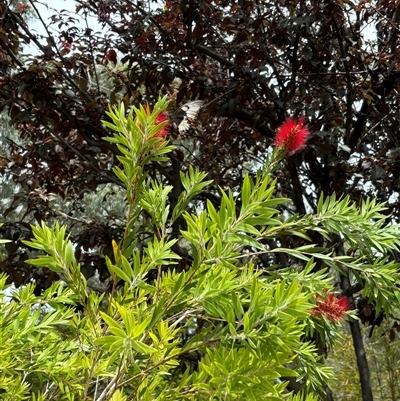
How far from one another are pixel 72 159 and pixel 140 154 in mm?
1957

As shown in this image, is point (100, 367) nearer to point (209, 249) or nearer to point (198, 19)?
point (209, 249)

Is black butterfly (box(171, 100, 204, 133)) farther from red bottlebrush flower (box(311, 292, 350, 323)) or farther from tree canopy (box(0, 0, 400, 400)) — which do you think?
red bottlebrush flower (box(311, 292, 350, 323))

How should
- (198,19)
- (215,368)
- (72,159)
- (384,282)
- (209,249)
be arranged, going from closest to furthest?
(215,368), (209,249), (384,282), (198,19), (72,159)

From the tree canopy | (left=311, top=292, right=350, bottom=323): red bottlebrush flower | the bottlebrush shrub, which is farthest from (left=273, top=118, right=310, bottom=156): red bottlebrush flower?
the tree canopy

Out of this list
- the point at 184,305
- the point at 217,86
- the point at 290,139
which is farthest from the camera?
the point at 217,86

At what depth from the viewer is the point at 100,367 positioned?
0.69 m

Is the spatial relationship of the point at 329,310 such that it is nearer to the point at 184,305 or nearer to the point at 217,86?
the point at 184,305

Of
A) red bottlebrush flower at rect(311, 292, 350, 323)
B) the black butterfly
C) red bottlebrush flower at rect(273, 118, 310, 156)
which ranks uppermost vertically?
the black butterfly

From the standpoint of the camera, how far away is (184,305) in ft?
2.21

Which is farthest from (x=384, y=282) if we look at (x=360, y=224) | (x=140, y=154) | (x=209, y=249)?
(x=140, y=154)

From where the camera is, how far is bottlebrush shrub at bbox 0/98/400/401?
0.61m

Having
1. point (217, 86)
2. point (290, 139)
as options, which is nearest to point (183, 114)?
point (217, 86)

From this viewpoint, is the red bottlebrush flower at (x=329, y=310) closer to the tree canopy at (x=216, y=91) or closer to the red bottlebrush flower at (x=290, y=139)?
the red bottlebrush flower at (x=290, y=139)

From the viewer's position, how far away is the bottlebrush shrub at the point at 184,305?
61 centimetres
